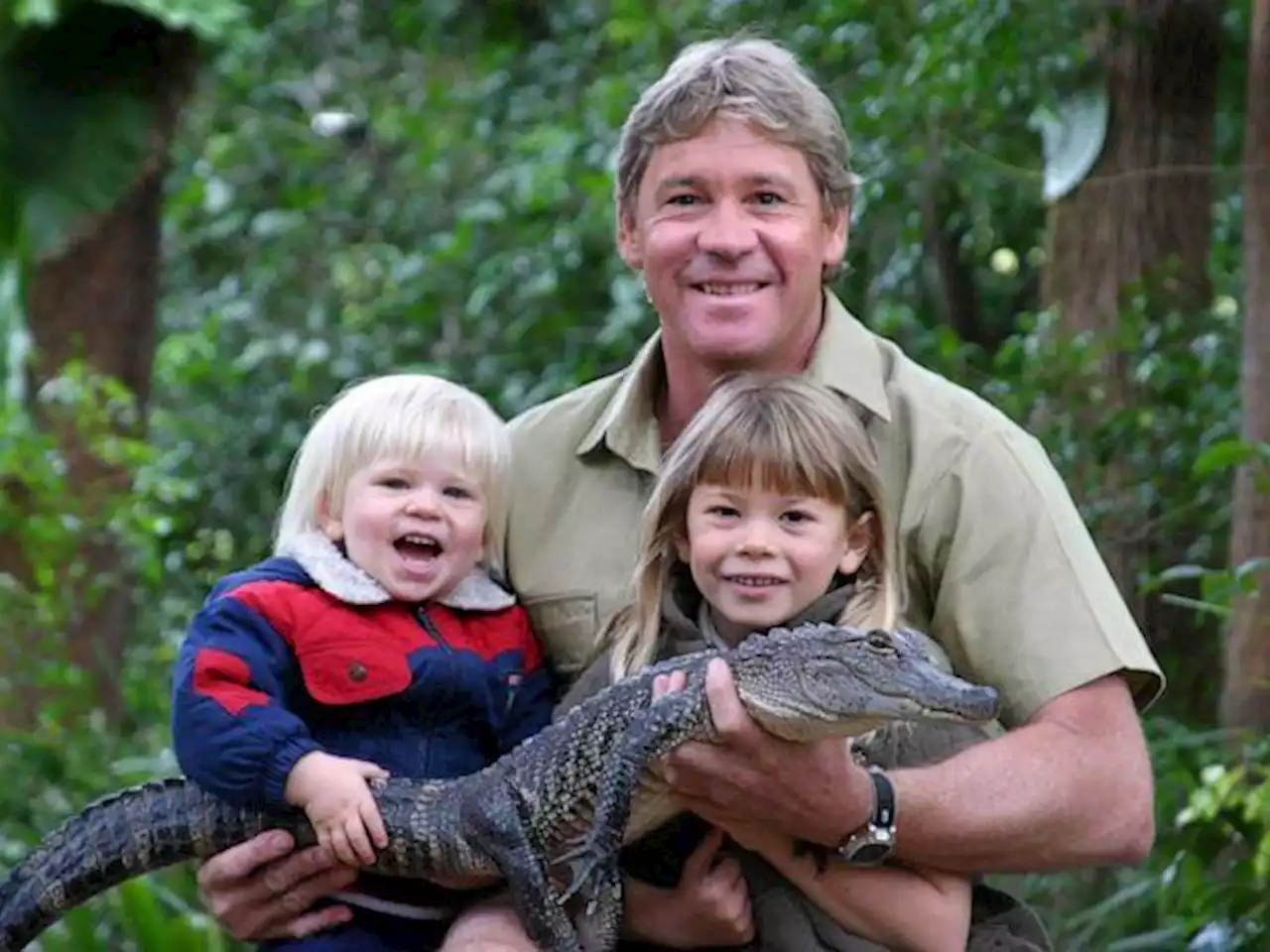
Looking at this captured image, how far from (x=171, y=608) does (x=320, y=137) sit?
271cm

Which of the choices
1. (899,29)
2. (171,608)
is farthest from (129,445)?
(899,29)

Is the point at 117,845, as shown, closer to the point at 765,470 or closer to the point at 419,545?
the point at 419,545

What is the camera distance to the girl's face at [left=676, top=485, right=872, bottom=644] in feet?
10.8

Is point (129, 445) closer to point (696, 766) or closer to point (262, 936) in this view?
point (262, 936)

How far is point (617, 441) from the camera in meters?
3.87

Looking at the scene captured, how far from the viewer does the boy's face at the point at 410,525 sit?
352 centimetres

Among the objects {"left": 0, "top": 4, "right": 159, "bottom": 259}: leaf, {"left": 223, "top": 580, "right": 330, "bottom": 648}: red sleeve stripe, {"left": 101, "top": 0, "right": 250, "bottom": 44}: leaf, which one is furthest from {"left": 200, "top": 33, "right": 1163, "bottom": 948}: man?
{"left": 0, "top": 4, "right": 159, "bottom": 259}: leaf

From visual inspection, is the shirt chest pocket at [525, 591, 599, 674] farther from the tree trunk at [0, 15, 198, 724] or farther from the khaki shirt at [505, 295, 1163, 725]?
the tree trunk at [0, 15, 198, 724]

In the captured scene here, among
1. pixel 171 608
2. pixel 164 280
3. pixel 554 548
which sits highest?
pixel 164 280

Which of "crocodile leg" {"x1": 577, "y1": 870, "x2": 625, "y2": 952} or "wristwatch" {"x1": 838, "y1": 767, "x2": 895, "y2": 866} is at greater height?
"wristwatch" {"x1": 838, "y1": 767, "x2": 895, "y2": 866}

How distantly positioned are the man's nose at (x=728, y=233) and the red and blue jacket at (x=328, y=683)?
0.67 metres

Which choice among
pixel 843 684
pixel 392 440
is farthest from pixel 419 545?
pixel 843 684

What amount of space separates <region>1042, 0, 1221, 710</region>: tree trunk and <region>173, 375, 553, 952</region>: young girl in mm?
3504

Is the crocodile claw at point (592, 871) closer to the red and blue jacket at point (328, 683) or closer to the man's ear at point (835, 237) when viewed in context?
the red and blue jacket at point (328, 683)
